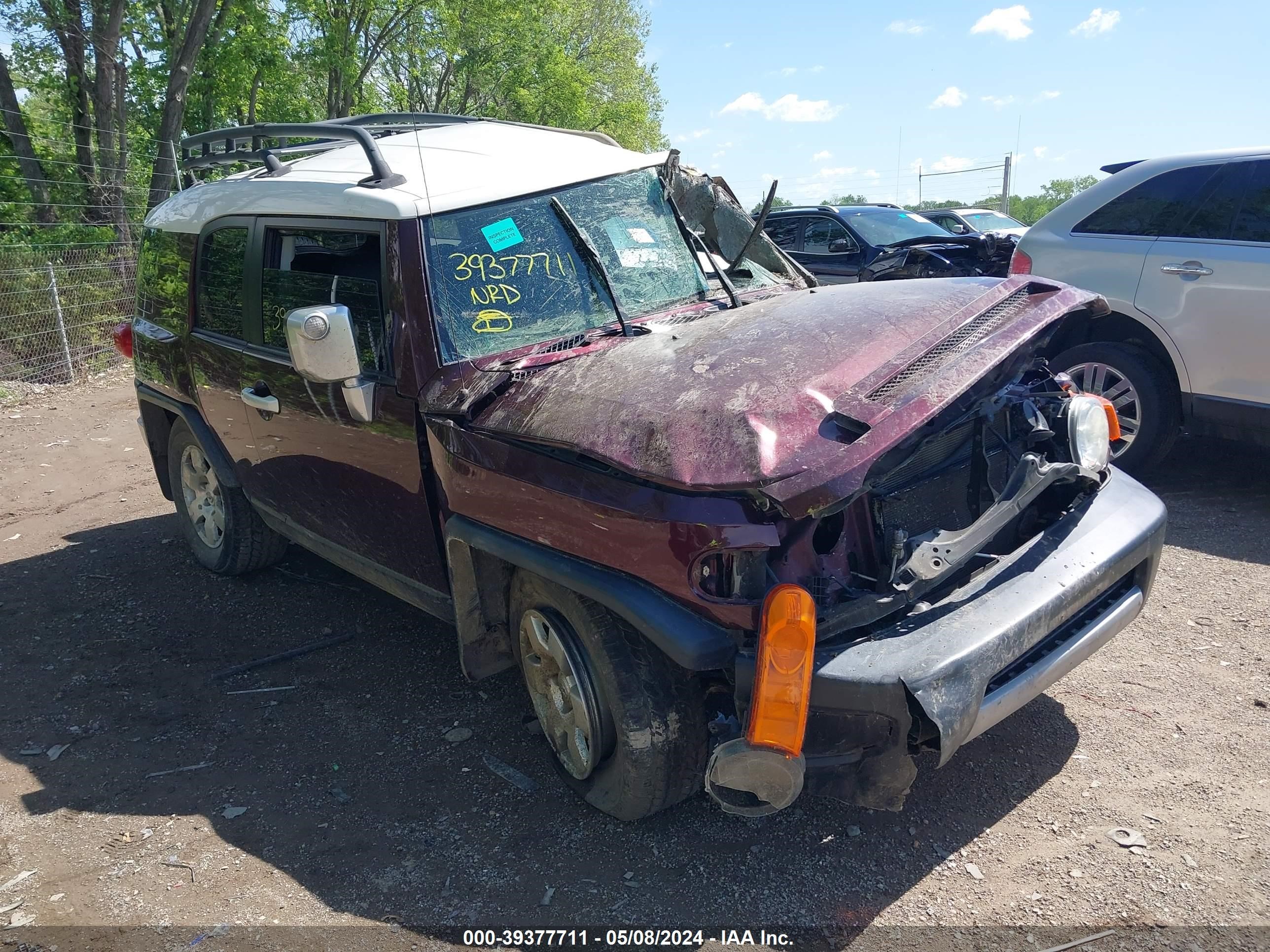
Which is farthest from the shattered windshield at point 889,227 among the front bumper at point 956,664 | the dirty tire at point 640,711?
the dirty tire at point 640,711

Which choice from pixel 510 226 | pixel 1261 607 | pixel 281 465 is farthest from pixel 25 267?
pixel 1261 607

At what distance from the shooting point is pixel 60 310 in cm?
1148

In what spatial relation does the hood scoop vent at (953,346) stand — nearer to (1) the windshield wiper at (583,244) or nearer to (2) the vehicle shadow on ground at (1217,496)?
(1) the windshield wiper at (583,244)

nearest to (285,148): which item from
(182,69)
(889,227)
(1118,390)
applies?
(1118,390)

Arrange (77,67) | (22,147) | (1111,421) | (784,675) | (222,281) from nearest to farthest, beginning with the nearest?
(784,675) < (1111,421) < (222,281) < (22,147) < (77,67)

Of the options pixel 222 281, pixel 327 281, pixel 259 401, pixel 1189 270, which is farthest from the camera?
pixel 1189 270

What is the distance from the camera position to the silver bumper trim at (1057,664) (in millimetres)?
2572

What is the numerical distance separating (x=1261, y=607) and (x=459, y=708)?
3.48m

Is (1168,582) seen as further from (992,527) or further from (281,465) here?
(281,465)

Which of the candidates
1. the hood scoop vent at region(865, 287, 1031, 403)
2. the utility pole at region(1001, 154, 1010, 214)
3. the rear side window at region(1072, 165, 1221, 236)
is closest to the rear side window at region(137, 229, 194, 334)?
the hood scoop vent at region(865, 287, 1031, 403)

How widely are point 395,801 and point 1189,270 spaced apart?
4.95 meters

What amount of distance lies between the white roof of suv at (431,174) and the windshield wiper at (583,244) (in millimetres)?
128

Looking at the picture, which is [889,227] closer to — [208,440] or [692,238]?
[692,238]

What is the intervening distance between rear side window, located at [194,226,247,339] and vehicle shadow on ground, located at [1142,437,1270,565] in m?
4.76
